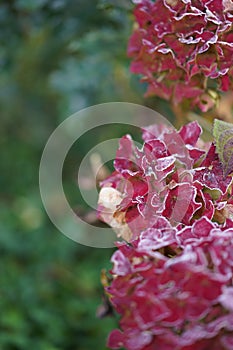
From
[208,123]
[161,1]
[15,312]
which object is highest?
[161,1]

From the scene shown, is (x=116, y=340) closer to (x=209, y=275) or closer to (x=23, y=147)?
(x=209, y=275)

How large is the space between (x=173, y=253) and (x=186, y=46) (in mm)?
345

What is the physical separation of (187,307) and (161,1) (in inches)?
19.7

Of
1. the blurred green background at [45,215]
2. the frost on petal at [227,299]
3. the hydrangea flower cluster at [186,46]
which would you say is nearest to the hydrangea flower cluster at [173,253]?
the frost on petal at [227,299]

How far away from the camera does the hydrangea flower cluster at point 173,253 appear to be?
1.94 ft

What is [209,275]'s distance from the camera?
587 mm

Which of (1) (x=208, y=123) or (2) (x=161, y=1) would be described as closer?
(2) (x=161, y=1)

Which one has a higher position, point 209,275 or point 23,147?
point 209,275

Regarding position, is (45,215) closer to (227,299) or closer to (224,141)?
(224,141)

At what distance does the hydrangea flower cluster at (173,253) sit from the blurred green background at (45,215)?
48 cm

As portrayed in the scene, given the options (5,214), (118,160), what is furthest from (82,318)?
(118,160)

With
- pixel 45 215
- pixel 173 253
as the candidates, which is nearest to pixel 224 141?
pixel 173 253

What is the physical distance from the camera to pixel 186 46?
34.6 inches

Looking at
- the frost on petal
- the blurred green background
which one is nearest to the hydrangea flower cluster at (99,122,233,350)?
the frost on petal
